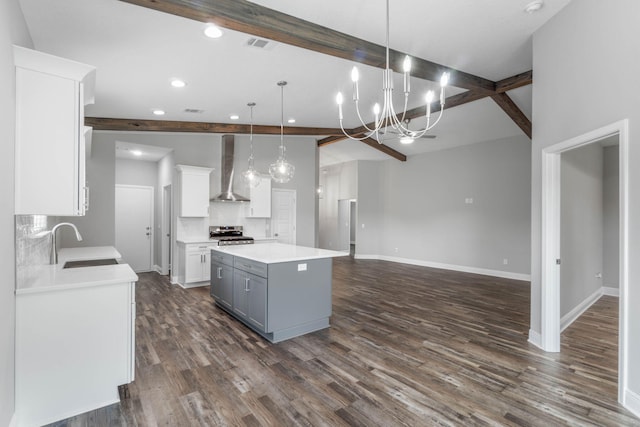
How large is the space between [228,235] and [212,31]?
179 inches

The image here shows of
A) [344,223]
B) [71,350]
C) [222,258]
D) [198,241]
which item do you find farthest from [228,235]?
[344,223]

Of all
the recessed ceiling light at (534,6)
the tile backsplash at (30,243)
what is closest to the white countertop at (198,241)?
the tile backsplash at (30,243)

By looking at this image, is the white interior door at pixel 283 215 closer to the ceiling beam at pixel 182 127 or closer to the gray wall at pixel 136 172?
the ceiling beam at pixel 182 127

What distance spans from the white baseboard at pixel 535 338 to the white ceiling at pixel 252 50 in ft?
10.1

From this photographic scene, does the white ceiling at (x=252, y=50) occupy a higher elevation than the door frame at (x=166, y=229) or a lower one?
higher

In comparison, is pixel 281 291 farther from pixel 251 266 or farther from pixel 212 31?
pixel 212 31

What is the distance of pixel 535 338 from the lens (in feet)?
11.0

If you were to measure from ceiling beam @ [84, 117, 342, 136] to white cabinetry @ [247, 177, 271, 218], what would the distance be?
1.16 meters

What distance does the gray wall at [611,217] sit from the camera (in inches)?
222

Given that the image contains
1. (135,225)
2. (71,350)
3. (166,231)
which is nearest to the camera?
(71,350)

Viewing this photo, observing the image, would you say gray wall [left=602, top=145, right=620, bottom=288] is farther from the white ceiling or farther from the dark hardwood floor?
the white ceiling

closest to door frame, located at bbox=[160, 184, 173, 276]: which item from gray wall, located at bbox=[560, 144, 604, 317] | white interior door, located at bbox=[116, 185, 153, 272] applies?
white interior door, located at bbox=[116, 185, 153, 272]

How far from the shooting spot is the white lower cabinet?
80.8 inches

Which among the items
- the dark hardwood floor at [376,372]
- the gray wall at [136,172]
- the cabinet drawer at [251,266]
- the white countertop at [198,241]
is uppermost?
the gray wall at [136,172]
